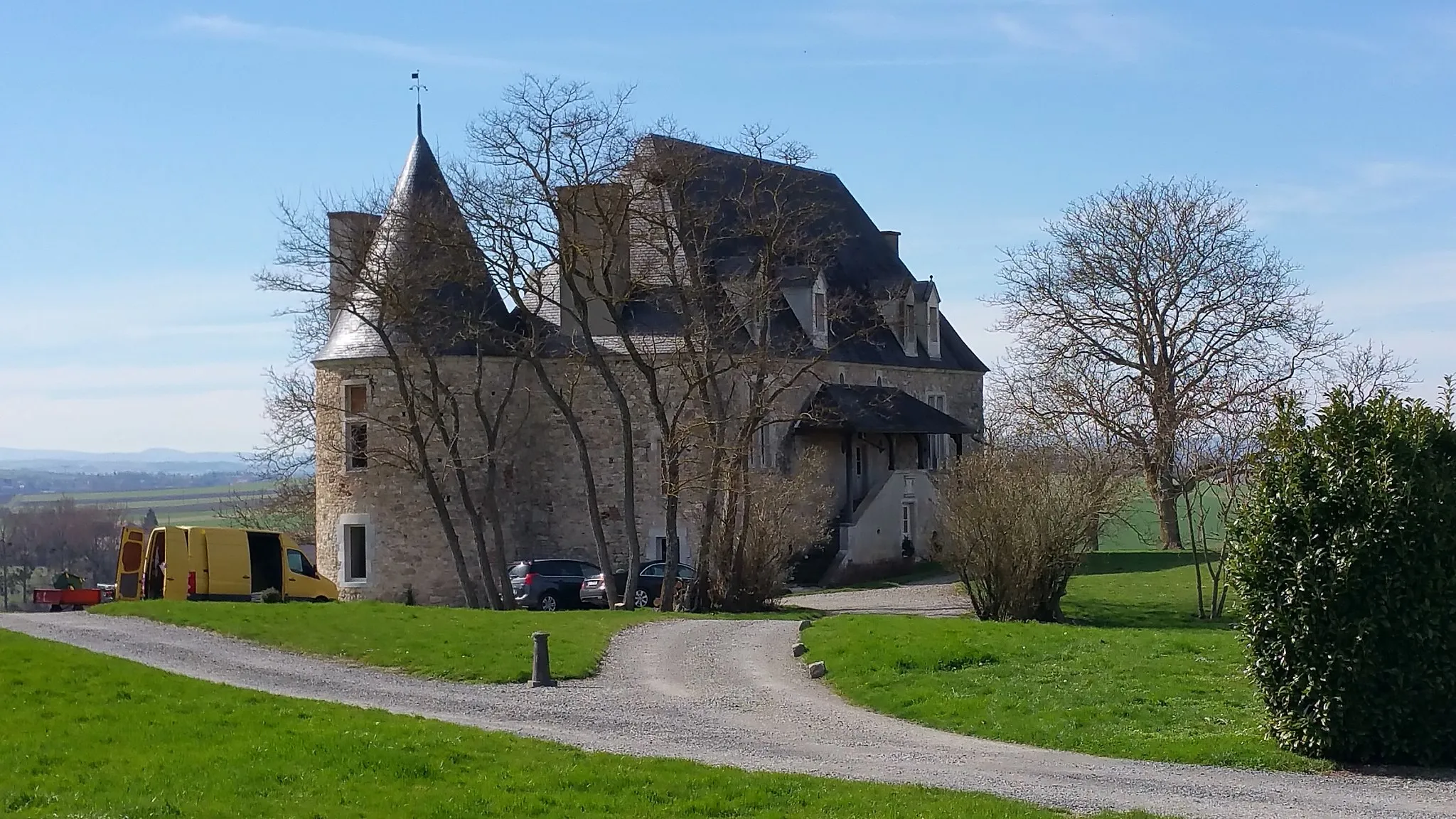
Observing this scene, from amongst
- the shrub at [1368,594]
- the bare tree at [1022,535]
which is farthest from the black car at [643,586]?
the shrub at [1368,594]

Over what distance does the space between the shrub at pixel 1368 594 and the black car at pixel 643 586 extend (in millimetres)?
21685

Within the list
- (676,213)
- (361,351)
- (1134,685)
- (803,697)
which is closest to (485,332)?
(361,351)

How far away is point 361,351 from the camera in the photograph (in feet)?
126

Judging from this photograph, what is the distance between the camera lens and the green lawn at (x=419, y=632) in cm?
1989

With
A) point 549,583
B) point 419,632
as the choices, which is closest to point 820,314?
point 549,583

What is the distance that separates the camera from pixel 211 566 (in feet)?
99.3

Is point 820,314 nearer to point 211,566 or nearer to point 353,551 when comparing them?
point 353,551

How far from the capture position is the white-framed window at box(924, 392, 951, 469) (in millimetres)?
49000

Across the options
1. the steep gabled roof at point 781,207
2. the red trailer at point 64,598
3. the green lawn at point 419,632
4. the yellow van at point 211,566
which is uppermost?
the steep gabled roof at point 781,207

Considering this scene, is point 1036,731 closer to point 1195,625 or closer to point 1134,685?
point 1134,685

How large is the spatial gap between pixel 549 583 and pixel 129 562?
30.0 ft

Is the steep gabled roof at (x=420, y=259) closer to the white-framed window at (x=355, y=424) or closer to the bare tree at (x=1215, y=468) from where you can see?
the white-framed window at (x=355, y=424)

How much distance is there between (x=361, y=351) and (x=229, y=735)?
1012 inches

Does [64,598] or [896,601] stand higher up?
[64,598]
